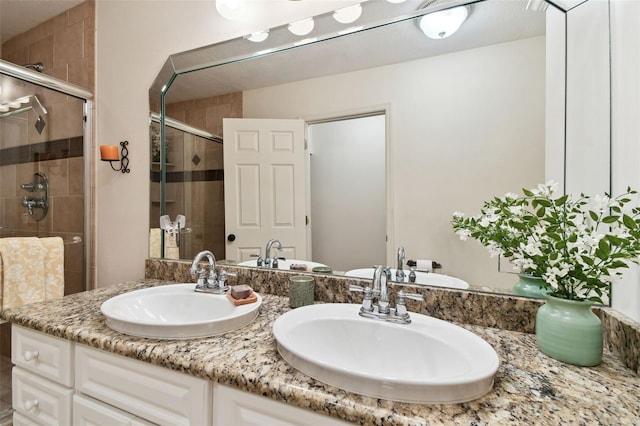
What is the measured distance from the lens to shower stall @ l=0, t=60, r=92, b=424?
157 cm

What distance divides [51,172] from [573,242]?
2352mm

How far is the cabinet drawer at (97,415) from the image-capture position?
761 millimetres

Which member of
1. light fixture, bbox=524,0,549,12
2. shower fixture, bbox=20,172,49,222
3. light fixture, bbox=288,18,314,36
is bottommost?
shower fixture, bbox=20,172,49,222

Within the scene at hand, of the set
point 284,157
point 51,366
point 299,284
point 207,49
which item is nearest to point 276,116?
point 284,157

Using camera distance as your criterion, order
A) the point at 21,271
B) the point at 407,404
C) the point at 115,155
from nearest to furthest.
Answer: the point at 407,404 < the point at 21,271 < the point at 115,155

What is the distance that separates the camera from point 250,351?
704 millimetres

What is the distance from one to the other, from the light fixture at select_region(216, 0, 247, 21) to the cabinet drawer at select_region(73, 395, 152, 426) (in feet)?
4.98

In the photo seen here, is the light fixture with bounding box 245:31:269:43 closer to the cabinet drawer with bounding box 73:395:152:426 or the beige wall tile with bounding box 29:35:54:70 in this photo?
the cabinet drawer with bounding box 73:395:152:426

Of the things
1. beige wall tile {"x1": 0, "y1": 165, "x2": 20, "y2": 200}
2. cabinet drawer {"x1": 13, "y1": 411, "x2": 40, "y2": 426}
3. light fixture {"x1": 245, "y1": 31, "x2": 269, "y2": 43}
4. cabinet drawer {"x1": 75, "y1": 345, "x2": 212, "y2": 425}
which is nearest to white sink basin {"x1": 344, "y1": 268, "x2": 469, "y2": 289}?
cabinet drawer {"x1": 75, "y1": 345, "x2": 212, "y2": 425}

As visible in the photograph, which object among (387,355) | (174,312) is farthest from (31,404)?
(387,355)

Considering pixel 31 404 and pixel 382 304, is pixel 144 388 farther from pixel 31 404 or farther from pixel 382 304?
pixel 382 304

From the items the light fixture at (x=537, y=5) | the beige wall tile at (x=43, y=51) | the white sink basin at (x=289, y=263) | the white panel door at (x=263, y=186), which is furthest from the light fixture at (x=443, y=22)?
the beige wall tile at (x=43, y=51)

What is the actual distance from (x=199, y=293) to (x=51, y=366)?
1.50ft

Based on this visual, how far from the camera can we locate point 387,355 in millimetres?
792
